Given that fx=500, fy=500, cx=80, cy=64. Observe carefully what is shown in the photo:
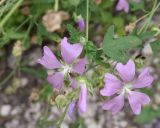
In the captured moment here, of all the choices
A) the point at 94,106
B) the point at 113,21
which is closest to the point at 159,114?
the point at 94,106

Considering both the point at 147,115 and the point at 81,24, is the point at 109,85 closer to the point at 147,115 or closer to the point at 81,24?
the point at 81,24

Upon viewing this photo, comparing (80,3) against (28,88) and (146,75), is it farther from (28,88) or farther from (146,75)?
(28,88)

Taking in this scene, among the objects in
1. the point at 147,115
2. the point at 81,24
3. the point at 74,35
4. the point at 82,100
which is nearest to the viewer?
the point at 82,100

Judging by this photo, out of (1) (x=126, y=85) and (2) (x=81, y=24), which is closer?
(1) (x=126, y=85)

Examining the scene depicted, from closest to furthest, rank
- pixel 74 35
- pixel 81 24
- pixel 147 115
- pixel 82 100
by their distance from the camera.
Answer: pixel 82 100 → pixel 74 35 → pixel 81 24 → pixel 147 115

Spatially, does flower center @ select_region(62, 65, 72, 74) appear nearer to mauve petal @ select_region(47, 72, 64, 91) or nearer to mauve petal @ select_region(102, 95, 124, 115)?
mauve petal @ select_region(47, 72, 64, 91)

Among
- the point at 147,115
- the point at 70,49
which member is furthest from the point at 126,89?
the point at 147,115

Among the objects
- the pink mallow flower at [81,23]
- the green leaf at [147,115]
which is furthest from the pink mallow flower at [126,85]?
the green leaf at [147,115]

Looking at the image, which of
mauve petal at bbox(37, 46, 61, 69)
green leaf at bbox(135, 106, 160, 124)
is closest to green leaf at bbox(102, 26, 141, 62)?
mauve petal at bbox(37, 46, 61, 69)

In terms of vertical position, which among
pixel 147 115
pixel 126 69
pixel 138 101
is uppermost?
pixel 126 69
